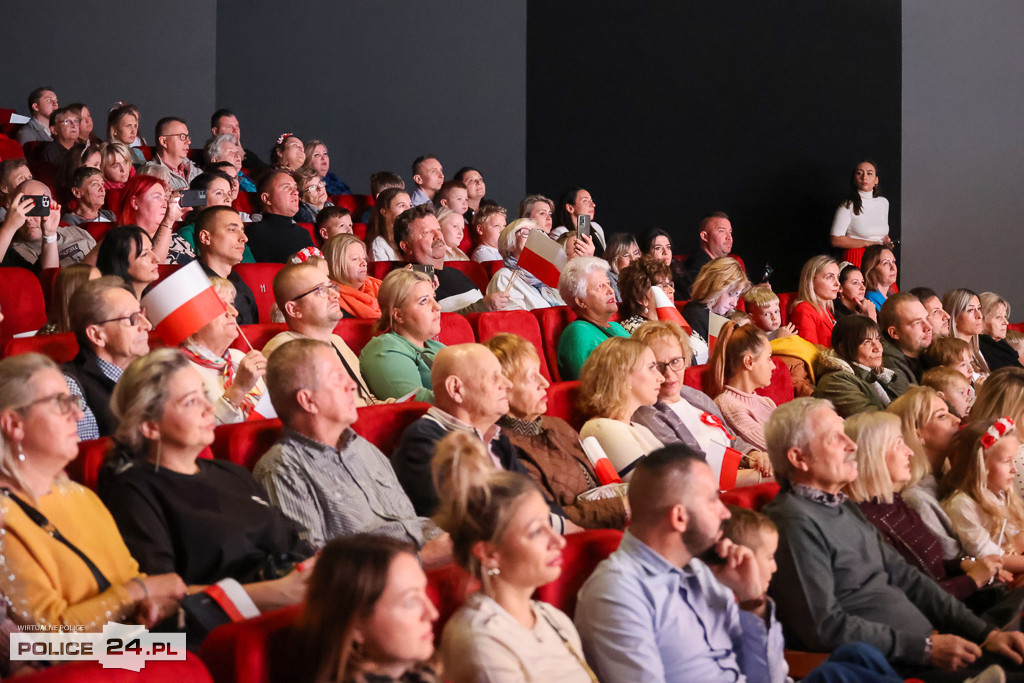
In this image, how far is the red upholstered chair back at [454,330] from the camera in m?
2.88

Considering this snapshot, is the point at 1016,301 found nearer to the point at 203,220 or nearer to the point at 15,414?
the point at 203,220

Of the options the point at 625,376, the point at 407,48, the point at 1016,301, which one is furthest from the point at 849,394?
the point at 407,48

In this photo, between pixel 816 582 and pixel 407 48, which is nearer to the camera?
pixel 816 582

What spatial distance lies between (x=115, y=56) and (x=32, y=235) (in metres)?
3.33

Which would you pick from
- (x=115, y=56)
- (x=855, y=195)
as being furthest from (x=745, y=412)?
(x=115, y=56)

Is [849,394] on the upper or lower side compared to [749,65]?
lower

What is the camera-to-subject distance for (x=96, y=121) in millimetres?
6164

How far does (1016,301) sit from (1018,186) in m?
0.59

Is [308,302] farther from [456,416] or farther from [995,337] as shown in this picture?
[995,337]

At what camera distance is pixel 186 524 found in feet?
4.90

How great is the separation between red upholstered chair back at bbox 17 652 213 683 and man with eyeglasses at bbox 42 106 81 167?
400cm

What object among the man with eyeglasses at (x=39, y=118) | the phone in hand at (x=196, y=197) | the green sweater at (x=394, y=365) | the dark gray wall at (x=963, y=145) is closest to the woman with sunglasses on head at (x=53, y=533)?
the green sweater at (x=394, y=365)

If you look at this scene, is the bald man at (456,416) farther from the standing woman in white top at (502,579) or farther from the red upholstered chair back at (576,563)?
the standing woman in white top at (502,579)

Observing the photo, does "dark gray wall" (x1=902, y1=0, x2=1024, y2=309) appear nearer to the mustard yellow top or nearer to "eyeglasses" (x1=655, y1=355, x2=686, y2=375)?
"eyeglasses" (x1=655, y1=355, x2=686, y2=375)
